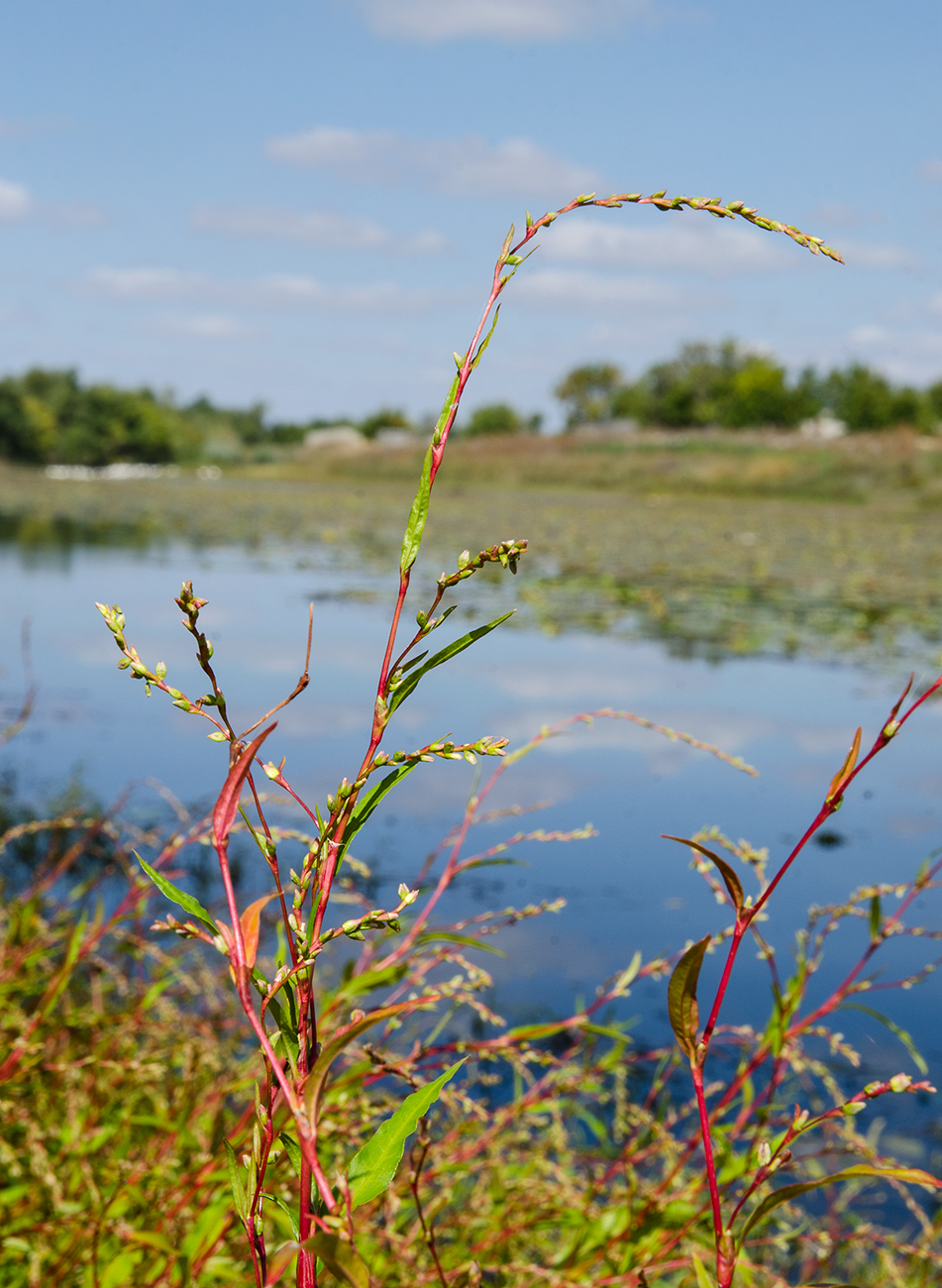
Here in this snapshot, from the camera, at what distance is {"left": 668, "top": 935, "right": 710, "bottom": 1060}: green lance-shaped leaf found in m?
0.55

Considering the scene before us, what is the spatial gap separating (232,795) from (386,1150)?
206 millimetres

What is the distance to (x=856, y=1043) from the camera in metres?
2.79

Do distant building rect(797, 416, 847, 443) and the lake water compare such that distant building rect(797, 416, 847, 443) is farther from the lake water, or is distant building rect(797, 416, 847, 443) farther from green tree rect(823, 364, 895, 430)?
the lake water

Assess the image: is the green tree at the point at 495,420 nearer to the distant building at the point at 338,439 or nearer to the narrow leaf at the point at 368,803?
the distant building at the point at 338,439

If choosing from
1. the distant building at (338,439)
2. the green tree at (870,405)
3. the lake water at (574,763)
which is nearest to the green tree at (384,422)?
→ the distant building at (338,439)

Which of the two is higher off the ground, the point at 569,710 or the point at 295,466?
the point at 295,466

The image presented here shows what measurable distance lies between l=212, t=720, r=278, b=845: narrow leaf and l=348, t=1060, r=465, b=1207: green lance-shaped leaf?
162mm

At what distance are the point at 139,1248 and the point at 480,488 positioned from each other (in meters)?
31.1

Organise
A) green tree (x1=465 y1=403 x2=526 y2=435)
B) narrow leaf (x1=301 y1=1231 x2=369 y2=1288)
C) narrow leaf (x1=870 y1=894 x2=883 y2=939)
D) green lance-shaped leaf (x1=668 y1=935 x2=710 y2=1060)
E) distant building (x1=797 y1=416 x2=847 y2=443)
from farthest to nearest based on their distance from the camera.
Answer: green tree (x1=465 y1=403 x2=526 y2=435)
distant building (x1=797 y1=416 x2=847 y2=443)
narrow leaf (x1=870 y1=894 x2=883 y2=939)
green lance-shaped leaf (x1=668 y1=935 x2=710 y2=1060)
narrow leaf (x1=301 y1=1231 x2=369 y2=1288)

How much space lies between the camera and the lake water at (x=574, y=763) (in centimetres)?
315

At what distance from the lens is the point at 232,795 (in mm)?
475

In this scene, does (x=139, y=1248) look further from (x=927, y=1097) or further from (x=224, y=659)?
(x=224, y=659)

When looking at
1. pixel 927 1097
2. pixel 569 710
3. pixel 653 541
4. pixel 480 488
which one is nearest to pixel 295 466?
pixel 480 488

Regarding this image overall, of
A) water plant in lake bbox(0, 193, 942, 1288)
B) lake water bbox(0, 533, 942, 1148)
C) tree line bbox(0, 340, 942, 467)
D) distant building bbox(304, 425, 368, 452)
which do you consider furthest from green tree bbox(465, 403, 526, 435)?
water plant in lake bbox(0, 193, 942, 1288)
